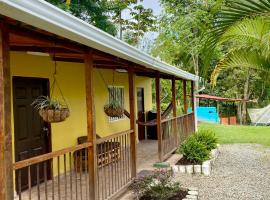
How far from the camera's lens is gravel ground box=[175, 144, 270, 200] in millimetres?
7055

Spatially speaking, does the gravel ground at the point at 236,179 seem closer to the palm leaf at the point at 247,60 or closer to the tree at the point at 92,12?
the palm leaf at the point at 247,60

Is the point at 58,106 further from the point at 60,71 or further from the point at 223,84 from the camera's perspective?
the point at 223,84

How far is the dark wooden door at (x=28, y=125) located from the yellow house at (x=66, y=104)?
2 cm

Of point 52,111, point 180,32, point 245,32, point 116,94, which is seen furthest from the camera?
point 180,32

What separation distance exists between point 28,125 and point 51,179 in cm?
114

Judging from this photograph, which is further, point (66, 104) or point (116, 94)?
point (116, 94)

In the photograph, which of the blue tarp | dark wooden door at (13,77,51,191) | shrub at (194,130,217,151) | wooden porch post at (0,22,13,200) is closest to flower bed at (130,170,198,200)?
dark wooden door at (13,77,51,191)

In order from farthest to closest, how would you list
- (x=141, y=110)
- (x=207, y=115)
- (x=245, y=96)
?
1. (x=245, y=96)
2. (x=207, y=115)
3. (x=141, y=110)

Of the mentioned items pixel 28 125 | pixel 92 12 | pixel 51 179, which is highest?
pixel 92 12

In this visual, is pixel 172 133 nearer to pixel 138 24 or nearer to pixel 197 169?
pixel 197 169

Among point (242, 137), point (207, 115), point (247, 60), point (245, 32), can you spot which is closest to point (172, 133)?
point (247, 60)

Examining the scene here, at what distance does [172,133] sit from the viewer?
10930 millimetres

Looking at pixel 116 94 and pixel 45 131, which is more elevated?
pixel 116 94

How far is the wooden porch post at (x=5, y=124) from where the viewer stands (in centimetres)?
316
